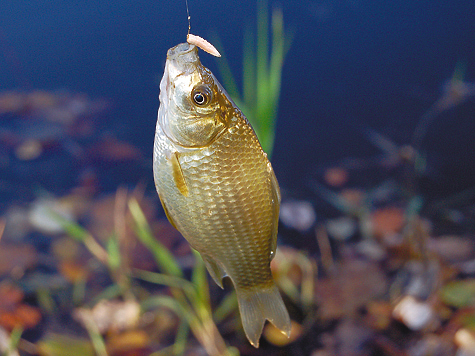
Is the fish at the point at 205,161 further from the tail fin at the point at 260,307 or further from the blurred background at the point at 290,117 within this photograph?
the blurred background at the point at 290,117

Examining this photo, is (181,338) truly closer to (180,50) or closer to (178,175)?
(178,175)

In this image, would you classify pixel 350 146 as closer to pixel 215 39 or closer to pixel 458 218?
pixel 458 218

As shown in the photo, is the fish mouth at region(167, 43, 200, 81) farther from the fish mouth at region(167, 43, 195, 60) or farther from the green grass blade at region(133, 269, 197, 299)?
the green grass blade at region(133, 269, 197, 299)

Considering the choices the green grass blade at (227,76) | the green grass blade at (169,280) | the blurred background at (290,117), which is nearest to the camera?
the green grass blade at (227,76)

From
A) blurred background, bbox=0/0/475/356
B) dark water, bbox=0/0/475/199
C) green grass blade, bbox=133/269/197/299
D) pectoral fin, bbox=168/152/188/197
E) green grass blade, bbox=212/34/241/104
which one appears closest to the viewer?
pectoral fin, bbox=168/152/188/197

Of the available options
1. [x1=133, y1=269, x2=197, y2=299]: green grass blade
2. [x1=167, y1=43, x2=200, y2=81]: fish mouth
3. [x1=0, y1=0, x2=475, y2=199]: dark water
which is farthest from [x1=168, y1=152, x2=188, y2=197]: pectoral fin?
[x1=0, y1=0, x2=475, y2=199]: dark water

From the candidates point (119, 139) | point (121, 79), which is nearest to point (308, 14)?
point (121, 79)

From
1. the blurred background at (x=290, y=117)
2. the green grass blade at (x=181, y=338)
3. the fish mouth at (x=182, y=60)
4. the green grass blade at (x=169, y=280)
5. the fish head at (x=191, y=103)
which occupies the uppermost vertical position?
the fish mouth at (x=182, y=60)

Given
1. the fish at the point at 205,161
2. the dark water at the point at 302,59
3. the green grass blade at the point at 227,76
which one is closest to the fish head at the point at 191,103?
the fish at the point at 205,161
